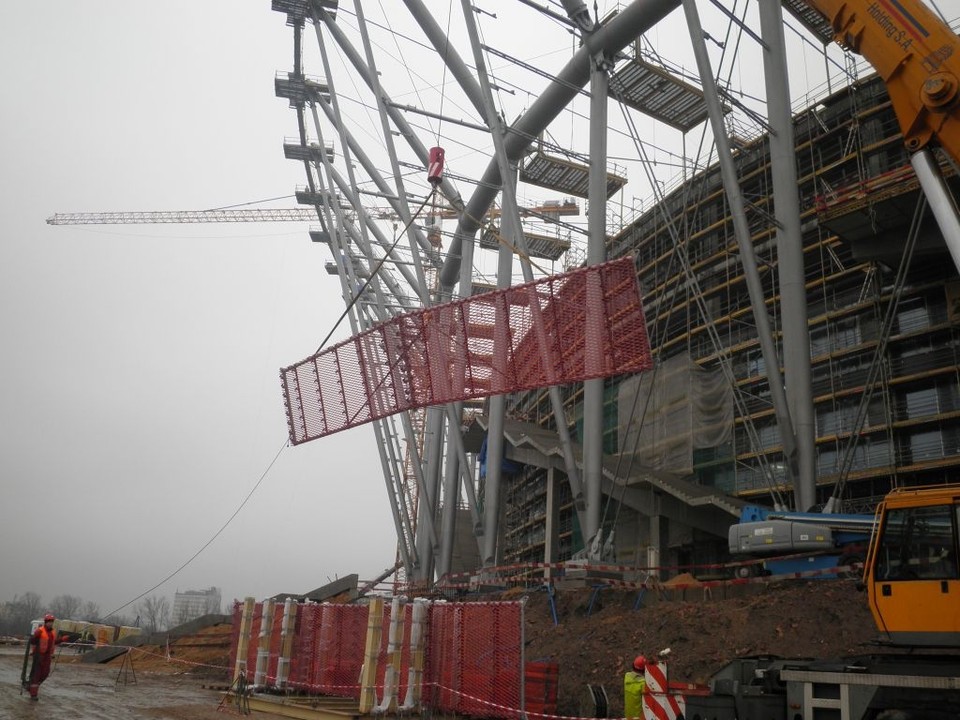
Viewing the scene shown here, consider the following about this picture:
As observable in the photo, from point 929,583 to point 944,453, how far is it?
62.3 feet

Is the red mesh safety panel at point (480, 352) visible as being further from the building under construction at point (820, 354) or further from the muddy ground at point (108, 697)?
the building under construction at point (820, 354)

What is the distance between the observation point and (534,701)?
11734mm

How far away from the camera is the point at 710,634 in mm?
13062

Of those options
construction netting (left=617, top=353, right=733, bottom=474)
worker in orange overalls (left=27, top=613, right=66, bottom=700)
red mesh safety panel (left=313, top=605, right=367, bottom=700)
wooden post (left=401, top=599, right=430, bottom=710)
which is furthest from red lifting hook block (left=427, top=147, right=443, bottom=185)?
construction netting (left=617, top=353, right=733, bottom=474)

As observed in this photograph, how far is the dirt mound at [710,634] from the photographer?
12.1 m

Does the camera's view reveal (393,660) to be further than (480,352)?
No

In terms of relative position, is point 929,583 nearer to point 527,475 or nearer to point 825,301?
point 825,301

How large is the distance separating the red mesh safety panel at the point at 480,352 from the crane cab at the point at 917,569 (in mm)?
4496

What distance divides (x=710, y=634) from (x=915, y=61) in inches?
338

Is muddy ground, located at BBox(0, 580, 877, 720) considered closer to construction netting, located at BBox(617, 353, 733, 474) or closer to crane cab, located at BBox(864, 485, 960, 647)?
crane cab, located at BBox(864, 485, 960, 647)

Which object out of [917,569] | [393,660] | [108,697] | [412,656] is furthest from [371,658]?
[917,569]

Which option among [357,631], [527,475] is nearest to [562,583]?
[357,631]

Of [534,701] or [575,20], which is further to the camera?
[575,20]

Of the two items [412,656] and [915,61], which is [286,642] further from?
[915,61]
